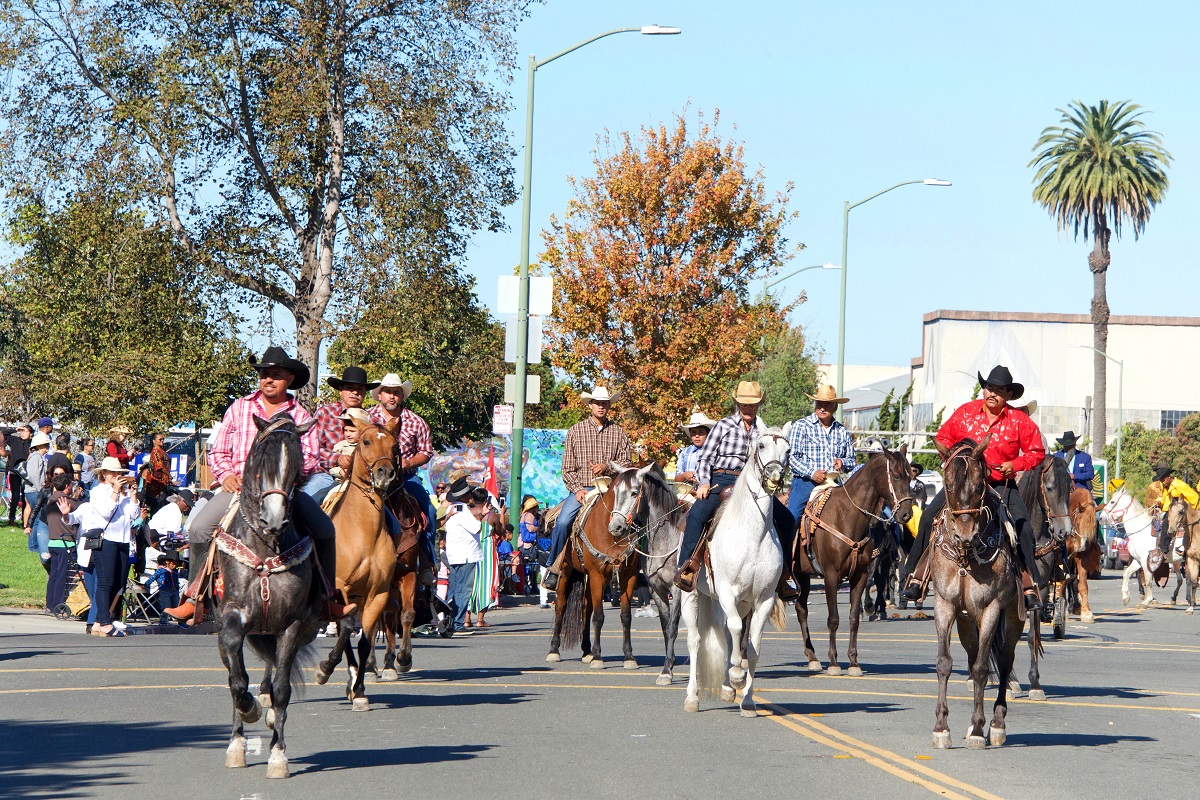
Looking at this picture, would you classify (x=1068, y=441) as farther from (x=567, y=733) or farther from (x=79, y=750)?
(x=79, y=750)

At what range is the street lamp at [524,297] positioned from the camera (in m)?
27.8

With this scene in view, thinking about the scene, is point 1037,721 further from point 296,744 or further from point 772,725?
point 296,744

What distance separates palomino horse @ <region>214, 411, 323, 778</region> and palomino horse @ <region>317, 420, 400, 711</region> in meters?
2.57

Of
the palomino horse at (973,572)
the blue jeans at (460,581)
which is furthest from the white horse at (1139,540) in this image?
the palomino horse at (973,572)

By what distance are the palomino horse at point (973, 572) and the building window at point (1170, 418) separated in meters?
107

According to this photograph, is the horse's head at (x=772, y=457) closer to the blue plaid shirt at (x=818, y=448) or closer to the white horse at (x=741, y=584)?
the white horse at (x=741, y=584)

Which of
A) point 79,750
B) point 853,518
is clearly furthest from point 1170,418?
point 79,750

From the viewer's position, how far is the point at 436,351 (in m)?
34.1

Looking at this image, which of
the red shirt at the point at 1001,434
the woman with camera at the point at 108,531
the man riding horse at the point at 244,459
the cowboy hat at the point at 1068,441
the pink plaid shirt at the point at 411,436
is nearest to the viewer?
the man riding horse at the point at 244,459

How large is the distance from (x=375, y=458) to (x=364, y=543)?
696 mm

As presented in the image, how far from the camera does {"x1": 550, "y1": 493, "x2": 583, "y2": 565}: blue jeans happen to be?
17.1m

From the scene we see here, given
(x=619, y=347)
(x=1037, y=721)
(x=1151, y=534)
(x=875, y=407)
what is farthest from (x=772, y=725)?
(x=875, y=407)

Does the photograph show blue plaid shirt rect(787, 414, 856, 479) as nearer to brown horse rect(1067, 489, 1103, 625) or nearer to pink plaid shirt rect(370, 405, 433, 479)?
pink plaid shirt rect(370, 405, 433, 479)

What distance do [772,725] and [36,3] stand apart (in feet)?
80.8
